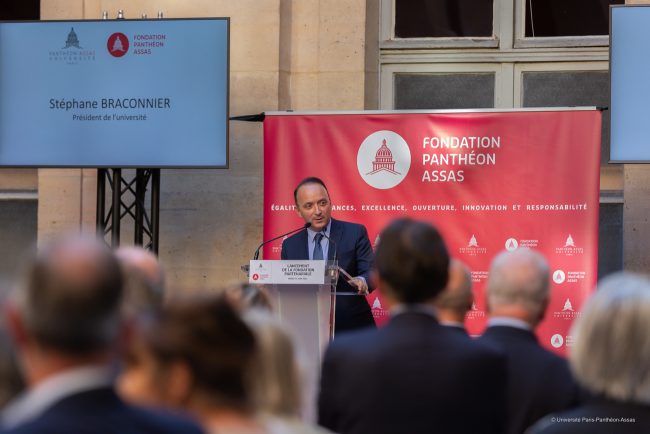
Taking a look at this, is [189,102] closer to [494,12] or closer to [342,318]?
[342,318]

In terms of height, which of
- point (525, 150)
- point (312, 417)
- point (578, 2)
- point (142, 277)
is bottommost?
point (312, 417)

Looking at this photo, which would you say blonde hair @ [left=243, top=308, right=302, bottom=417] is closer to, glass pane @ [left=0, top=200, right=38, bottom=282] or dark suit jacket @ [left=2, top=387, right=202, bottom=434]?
dark suit jacket @ [left=2, top=387, right=202, bottom=434]

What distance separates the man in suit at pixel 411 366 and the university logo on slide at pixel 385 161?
527 centimetres

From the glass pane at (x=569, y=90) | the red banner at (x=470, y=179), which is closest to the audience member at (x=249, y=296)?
the red banner at (x=470, y=179)

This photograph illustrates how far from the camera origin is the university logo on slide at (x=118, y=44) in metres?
8.50

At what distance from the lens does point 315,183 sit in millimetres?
7227

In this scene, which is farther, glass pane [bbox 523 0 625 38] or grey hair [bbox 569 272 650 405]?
A: glass pane [bbox 523 0 625 38]

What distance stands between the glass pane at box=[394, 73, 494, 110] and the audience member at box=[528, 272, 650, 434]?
286 inches

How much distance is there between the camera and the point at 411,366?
123 inches

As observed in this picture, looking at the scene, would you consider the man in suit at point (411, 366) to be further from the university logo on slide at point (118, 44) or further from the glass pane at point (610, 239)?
the glass pane at point (610, 239)

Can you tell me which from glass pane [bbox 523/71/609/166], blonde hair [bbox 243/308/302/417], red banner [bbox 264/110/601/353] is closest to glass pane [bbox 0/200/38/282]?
red banner [bbox 264/110/601/353]

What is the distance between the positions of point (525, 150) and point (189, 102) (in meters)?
2.25

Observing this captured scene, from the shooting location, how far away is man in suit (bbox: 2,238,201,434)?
1958 mm

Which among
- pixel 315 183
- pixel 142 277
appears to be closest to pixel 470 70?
pixel 315 183
